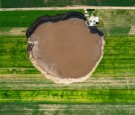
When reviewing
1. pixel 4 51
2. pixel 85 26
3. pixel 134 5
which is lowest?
pixel 4 51

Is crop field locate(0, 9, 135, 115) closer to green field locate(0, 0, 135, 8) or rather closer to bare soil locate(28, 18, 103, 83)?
green field locate(0, 0, 135, 8)

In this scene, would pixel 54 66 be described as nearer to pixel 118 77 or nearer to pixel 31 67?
pixel 31 67

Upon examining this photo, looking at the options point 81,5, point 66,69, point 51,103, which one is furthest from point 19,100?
point 81,5

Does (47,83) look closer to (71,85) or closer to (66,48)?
(71,85)

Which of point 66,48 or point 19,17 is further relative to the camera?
point 19,17

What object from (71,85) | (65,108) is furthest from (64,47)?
(65,108)

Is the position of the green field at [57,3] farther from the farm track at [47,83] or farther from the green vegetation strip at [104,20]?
the farm track at [47,83]

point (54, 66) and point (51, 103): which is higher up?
point (54, 66)
